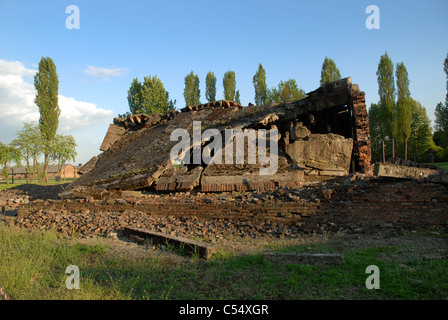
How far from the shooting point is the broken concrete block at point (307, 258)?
14.1ft

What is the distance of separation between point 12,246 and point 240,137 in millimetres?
7851

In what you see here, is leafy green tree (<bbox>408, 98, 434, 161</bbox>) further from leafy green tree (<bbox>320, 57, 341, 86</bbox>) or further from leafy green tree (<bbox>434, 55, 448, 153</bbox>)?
leafy green tree (<bbox>320, 57, 341, 86</bbox>)

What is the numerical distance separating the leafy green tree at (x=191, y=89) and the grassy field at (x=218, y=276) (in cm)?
3482

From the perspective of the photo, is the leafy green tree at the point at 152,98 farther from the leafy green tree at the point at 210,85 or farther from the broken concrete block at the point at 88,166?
the broken concrete block at the point at 88,166

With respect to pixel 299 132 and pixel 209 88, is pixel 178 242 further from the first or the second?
pixel 209 88

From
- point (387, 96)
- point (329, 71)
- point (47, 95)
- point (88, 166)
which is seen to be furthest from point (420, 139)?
point (47, 95)

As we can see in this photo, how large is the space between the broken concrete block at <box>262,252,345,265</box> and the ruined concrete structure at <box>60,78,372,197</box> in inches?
188

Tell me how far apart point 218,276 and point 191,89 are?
36995mm

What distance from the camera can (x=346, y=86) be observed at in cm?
1045

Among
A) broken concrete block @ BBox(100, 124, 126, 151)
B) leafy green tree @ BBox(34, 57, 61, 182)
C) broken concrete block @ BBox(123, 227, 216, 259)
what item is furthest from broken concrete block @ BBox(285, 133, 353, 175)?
leafy green tree @ BBox(34, 57, 61, 182)

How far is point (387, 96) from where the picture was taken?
33156 millimetres

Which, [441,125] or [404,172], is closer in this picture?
[404,172]

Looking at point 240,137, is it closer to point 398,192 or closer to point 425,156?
point 398,192

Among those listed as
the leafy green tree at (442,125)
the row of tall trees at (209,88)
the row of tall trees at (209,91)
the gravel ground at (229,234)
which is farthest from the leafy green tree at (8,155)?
the leafy green tree at (442,125)
